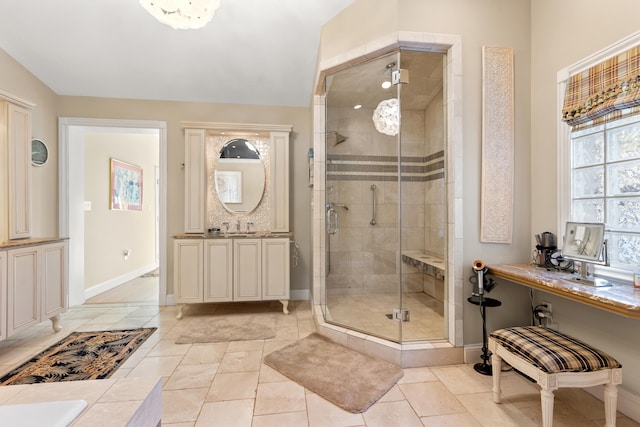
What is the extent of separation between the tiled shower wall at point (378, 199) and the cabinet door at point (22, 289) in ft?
8.63

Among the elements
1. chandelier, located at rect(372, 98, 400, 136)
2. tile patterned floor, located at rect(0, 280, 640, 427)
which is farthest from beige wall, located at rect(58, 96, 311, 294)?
tile patterned floor, located at rect(0, 280, 640, 427)

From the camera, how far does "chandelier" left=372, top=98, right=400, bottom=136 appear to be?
292cm

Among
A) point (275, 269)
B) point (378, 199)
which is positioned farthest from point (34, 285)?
point (378, 199)

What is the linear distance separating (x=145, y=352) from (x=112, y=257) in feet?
9.16

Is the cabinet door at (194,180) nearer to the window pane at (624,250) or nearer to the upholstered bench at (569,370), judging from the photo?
the upholstered bench at (569,370)

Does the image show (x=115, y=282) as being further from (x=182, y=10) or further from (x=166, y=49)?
(x=182, y=10)

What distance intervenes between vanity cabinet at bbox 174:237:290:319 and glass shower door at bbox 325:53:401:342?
582mm

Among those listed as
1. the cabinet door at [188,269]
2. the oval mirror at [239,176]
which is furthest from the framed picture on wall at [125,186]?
the cabinet door at [188,269]

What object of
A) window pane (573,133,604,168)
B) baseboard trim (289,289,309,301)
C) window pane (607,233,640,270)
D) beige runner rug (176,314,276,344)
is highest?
window pane (573,133,604,168)

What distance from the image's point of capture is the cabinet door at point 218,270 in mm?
3131

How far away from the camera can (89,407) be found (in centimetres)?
83

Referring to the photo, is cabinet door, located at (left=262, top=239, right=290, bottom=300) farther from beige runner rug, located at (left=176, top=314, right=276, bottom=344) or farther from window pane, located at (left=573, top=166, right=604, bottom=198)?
window pane, located at (left=573, top=166, right=604, bottom=198)

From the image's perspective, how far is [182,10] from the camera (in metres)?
1.83

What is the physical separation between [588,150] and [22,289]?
14.4 ft
